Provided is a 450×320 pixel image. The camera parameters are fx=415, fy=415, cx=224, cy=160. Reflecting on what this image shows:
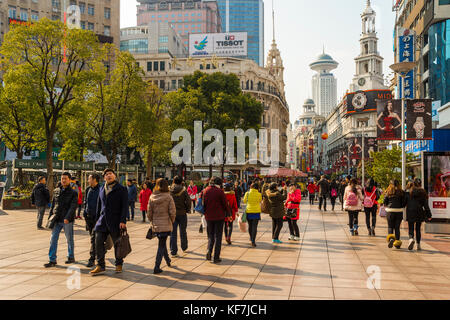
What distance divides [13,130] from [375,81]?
84.0 m

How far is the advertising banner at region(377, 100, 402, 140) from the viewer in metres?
17.0

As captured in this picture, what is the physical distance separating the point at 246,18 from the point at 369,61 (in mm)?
99191

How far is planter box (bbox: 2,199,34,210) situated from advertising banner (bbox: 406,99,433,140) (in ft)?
63.3

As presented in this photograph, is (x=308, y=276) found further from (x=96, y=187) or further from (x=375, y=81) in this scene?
(x=375, y=81)

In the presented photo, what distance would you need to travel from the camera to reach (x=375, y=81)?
9631 cm

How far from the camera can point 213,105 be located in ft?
124

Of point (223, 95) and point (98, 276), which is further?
point (223, 95)

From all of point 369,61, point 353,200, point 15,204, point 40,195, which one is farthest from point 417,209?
point 369,61

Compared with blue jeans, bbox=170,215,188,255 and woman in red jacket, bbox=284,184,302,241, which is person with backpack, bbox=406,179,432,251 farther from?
blue jeans, bbox=170,215,188,255

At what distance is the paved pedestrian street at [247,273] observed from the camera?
20.8 feet

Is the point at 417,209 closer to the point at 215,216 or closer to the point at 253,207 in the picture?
the point at 253,207

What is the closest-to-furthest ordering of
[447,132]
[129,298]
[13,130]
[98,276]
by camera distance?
[129,298]
[98,276]
[447,132]
[13,130]

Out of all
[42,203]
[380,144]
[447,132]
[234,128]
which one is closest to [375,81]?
[380,144]

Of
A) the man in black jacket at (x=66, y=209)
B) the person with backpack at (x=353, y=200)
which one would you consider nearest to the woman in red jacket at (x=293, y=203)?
Result: the person with backpack at (x=353, y=200)
